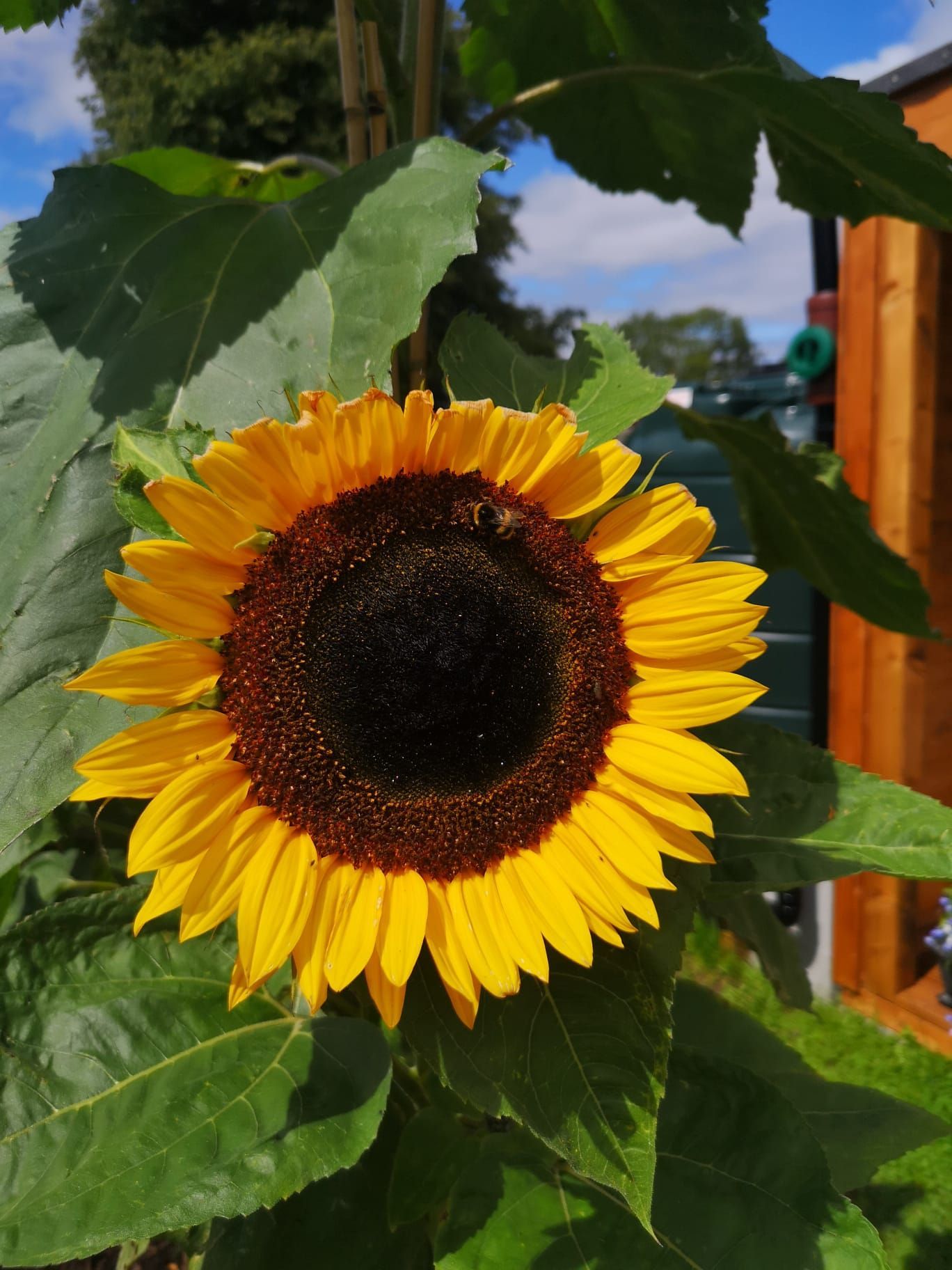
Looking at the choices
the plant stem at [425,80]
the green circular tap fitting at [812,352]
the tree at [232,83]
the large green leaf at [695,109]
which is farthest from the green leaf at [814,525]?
the tree at [232,83]

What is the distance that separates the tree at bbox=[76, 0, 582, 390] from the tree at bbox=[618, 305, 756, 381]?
81.6 ft

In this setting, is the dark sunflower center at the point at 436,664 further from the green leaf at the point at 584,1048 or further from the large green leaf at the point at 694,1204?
the large green leaf at the point at 694,1204

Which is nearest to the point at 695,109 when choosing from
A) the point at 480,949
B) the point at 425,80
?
the point at 425,80

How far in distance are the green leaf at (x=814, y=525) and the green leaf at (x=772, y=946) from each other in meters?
0.44

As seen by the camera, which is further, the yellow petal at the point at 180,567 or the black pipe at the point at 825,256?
the black pipe at the point at 825,256

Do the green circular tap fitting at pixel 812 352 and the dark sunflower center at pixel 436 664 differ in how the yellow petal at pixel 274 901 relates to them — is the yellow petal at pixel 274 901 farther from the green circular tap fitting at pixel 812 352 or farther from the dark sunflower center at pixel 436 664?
the green circular tap fitting at pixel 812 352

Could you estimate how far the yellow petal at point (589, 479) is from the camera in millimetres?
743

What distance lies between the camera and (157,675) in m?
0.70

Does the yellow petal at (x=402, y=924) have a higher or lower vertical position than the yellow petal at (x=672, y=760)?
lower

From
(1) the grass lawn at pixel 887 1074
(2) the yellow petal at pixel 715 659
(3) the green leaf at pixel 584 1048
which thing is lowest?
(1) the grass lawn at pixel 887 1074

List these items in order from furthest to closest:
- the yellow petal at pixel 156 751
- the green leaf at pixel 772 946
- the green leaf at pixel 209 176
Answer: the green leaf at pixel 772 946
the green leaf at pixel 209 176
the yellow petal at pixel 156 751

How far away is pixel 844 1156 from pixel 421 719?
878 millimetres

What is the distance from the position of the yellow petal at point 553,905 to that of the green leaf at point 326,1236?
0.44 meters

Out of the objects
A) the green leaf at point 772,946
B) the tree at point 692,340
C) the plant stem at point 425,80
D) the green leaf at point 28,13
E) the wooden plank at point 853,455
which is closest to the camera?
the green leaf at point 28,13
